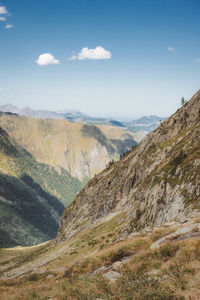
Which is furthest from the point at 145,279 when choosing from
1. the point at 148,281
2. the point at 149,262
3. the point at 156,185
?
the point at 156,185

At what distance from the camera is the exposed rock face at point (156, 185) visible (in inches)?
1538

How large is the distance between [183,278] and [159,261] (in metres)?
4.05

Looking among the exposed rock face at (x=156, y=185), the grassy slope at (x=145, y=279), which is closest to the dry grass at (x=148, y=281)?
the grassy slope at (x=145, y=279)

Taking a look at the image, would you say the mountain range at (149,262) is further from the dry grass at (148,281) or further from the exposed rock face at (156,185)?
the exposed rock face at (156,185)

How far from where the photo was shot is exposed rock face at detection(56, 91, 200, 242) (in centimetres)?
3906

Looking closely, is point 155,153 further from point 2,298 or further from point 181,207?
point 2,298

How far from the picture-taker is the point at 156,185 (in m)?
51.5

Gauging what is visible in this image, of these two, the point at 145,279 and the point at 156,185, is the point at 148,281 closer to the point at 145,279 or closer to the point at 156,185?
the point at 145,279

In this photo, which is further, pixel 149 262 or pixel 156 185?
pixel 156 185

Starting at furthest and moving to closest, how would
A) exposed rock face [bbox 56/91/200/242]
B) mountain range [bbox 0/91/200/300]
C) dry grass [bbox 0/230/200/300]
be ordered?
exposed rock face [bbox 56/91/200/242], mountain range [bbox 0/91/200/300], dry grass [bbox 0/230/200/300]

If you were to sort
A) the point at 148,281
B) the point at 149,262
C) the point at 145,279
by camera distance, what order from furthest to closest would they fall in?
the point at 149,262
the point at 145,279
the point at 148,281

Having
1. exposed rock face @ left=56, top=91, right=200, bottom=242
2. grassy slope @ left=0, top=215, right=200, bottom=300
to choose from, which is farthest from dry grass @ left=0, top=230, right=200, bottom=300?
exposed rock face @ left=56, top=91, right=200, bottom=242

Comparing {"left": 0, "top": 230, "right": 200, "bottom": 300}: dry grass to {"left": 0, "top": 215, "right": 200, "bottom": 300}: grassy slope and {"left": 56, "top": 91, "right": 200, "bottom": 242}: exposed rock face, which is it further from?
{"left": 56, "top": 91, "right": 200, "bottom": 242}: exposed rock face

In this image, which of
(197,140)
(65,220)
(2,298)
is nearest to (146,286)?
(2,298)
